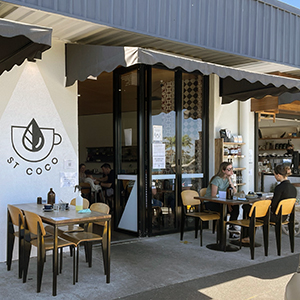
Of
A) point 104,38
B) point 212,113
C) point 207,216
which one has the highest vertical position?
point 104,38

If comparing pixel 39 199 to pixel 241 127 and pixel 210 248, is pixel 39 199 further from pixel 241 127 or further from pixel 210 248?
pixel 241 127

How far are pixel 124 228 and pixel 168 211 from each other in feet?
2.85

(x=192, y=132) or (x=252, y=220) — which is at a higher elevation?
(x=192, y=132)

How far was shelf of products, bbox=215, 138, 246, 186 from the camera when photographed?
755 cm

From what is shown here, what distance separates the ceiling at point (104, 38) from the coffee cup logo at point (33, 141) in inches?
54.8

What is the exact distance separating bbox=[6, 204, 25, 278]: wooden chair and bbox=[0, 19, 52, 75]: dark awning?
1.80m

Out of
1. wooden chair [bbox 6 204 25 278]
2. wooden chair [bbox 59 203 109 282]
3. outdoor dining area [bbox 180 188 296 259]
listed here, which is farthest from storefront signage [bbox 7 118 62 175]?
outdoor dining area [bbox 180 188 296 259]

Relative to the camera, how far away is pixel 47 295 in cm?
398

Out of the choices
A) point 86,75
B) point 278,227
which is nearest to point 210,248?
point 278,227

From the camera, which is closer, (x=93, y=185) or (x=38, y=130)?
(x=38, y=130)

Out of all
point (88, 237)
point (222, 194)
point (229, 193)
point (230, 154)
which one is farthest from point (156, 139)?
point (88, 237)

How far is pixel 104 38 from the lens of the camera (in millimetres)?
5969

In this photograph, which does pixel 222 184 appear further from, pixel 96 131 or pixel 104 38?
pixel 96 131

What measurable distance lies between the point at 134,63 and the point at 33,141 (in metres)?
1.98
